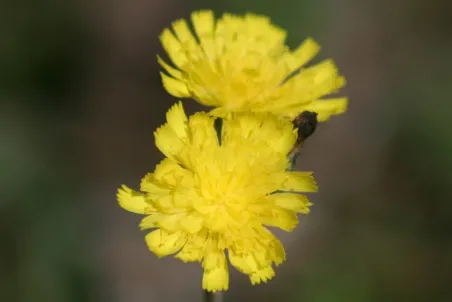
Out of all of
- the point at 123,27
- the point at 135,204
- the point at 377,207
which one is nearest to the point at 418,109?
the point at 377,207

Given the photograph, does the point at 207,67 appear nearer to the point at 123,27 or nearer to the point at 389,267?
the point at 389,267

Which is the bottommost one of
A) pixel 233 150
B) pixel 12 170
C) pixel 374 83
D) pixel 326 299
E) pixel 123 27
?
pixel 326 299

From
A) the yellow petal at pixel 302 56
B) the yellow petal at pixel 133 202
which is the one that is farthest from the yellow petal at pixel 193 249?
the yellow petal at pixel 302 56

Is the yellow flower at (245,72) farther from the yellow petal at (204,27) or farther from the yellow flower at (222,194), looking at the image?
the yellow flower at (222,194)

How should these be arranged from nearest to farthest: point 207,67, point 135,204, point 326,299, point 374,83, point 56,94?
point 135,204 → point 207,67 → point 326,299 → point 56,94 → point 374,83

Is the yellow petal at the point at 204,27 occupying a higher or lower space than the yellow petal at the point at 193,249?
higher

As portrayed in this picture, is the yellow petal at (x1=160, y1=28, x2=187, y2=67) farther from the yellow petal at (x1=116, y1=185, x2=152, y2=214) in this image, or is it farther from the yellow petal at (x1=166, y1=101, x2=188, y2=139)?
the yellow petal at (x1=116, y1=185, x2=152, y2=214)

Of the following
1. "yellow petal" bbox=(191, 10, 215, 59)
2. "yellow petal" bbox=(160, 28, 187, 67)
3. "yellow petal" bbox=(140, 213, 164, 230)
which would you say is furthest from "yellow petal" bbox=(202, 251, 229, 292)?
"yellow petal" bbox=(191, 10, 215, 59)
